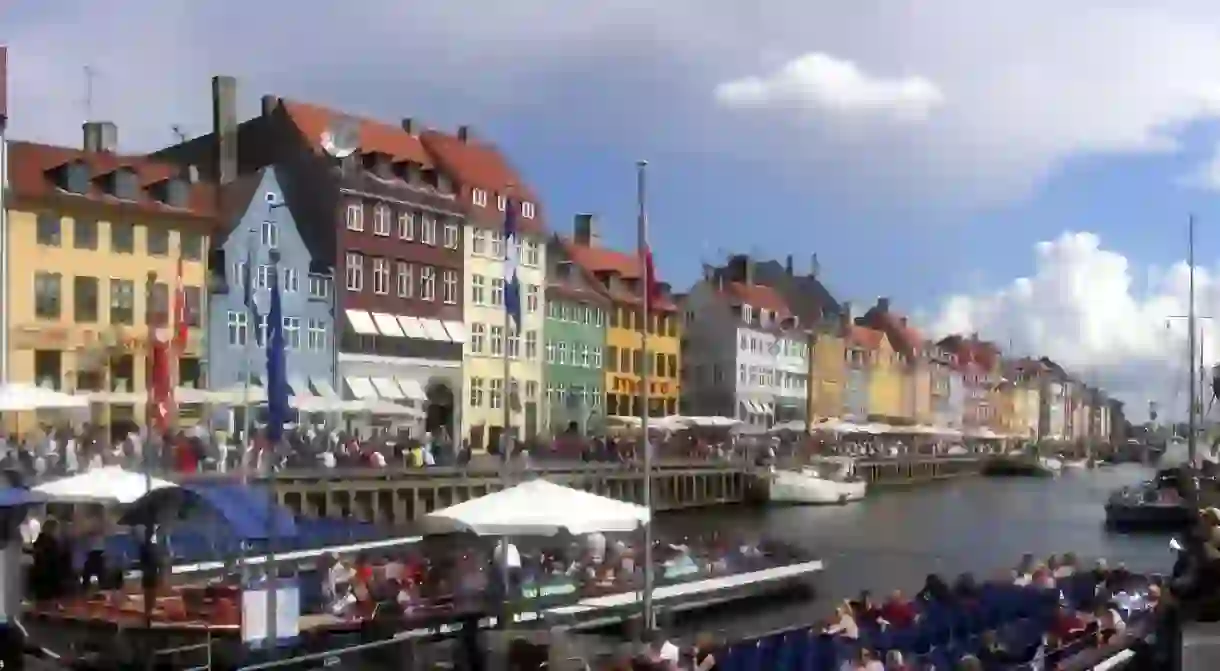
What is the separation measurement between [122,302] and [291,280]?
501 centimetres

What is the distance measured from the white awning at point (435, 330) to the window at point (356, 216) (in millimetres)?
2871

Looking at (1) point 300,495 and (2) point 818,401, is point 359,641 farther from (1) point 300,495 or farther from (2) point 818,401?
(2) point 818,401

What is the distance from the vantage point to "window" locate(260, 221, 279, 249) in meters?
33.3

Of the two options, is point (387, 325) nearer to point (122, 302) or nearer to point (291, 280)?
point (291, 280)

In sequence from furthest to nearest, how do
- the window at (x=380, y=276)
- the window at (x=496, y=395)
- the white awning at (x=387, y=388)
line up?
the window at (x=496, y=395) → the window at (x=380, y=276) → the white awning at (x=387, y=388)

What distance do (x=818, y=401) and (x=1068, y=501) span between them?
1217 cm

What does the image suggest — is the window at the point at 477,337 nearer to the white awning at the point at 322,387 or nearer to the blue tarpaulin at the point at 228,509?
the white awning at the point at 322,387

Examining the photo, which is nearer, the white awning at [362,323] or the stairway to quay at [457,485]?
the stairway to quay at [457,485]

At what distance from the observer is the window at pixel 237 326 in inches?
1256

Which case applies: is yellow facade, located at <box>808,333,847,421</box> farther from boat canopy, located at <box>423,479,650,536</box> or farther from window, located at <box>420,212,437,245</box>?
boat canopy, located at <box>423,479,650,536</box>

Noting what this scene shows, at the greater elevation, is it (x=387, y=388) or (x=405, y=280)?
(x=405, y=280)

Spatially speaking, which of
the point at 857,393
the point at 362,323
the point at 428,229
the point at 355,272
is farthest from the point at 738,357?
the point at 362,323

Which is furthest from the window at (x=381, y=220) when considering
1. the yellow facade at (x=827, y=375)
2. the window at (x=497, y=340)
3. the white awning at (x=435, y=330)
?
the yellow facade at (x=827, y=375)

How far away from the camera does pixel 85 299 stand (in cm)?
2912
